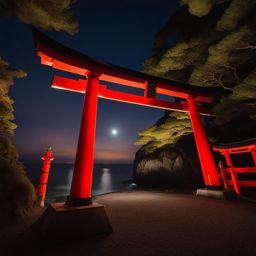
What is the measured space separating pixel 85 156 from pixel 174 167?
10195mm

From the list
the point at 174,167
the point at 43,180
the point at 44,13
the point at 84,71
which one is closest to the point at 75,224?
the point at 43,180

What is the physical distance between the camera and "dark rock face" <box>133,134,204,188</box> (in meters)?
11.6

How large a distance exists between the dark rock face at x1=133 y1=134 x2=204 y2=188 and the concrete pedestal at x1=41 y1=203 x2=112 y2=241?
10075 mm

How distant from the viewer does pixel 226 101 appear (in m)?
6.44

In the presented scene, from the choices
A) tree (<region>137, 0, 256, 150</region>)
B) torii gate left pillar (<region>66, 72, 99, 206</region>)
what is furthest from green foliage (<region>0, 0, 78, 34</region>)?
tree (<region>137, 0, 256, 150</region>)

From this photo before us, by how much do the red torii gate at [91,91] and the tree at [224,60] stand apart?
0.96m

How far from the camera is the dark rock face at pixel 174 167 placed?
38.0ft

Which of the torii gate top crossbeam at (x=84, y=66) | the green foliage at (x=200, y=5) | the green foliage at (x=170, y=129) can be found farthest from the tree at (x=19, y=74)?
the green foliage at (x=170, y=129)

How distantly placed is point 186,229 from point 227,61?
630cm

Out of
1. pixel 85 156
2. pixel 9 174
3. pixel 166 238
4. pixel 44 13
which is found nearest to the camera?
pixel 166 238

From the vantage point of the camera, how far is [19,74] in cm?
527

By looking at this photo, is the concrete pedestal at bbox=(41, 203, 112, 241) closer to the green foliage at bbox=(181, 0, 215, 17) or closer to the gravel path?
the gravel path

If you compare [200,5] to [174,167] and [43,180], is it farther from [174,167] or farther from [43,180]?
[174,167]

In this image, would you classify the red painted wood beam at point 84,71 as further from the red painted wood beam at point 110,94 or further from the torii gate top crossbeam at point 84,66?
the red painted wood beam at point 110,94
